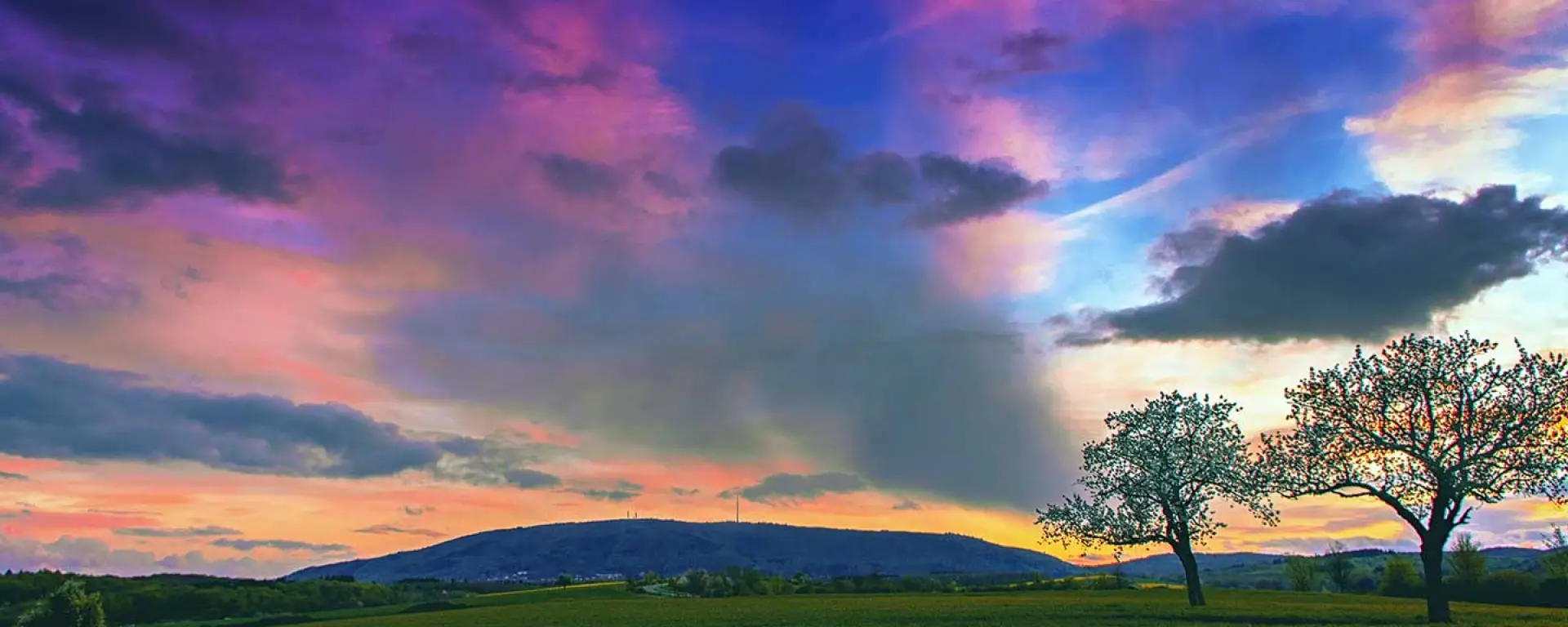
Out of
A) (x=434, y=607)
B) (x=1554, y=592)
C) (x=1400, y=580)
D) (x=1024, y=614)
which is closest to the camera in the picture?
(x=1024, y=614)

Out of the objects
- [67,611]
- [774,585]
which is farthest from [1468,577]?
[67,611]

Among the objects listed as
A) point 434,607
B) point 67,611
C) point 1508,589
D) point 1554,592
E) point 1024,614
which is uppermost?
point 1024,614

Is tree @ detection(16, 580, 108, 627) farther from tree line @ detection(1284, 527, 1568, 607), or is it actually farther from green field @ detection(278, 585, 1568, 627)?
tree line @ detection(1284, 527, 1568, 607)

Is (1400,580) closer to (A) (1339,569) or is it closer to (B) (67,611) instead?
(A) (1339,569)

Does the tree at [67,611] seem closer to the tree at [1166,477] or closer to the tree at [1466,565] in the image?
the tree at [1166,477]

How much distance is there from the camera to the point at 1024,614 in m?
74.9

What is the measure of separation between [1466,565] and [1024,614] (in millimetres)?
91448

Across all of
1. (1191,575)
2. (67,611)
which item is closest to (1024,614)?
(1191,575)

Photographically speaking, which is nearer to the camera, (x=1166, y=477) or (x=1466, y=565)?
(x=1166, y=477)

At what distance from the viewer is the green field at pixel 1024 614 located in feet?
205

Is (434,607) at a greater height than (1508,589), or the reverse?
(1508,589)

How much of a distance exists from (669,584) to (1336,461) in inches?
5828

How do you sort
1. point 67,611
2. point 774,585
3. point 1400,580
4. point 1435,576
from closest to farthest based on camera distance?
point 1435,576 → point 67,611 → point 1400,580 → point 774,585

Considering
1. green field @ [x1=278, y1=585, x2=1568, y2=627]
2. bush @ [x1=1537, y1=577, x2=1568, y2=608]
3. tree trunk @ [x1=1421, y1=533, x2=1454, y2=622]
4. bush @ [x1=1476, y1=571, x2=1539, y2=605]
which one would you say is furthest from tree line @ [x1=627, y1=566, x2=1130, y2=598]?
tree trunk @ [x1=1421, y1=533, x2=1454, y2=622]
